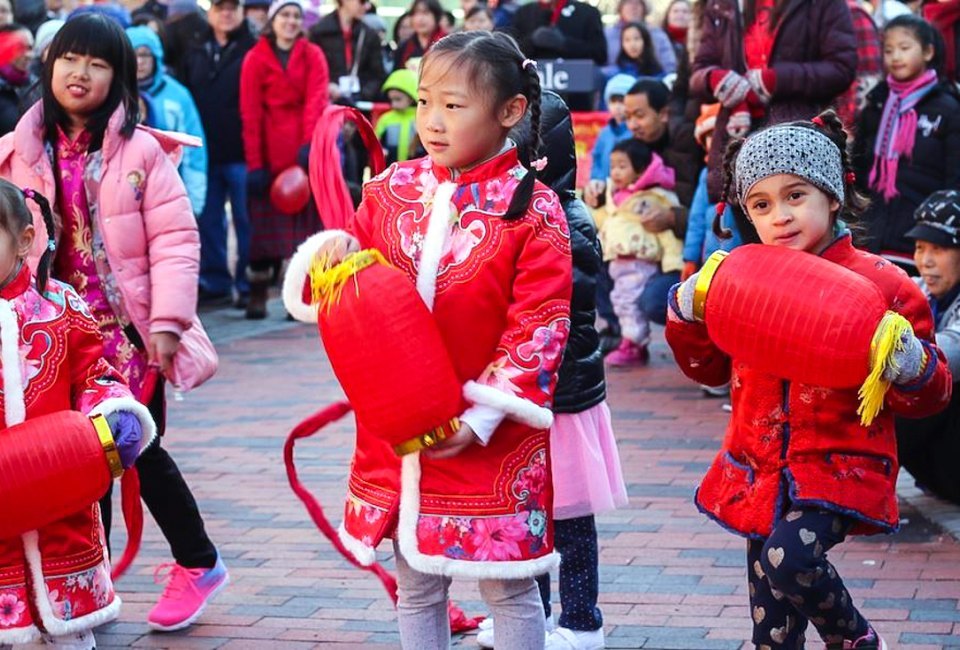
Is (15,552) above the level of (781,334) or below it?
below

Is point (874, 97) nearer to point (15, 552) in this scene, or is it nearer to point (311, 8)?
point (15, 552)

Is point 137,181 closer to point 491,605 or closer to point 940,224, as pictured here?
point 491,605

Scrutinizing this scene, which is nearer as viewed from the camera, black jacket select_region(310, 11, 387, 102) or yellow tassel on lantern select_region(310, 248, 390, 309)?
yellow tassel on lantern select_region(310, 248, 390, 309)

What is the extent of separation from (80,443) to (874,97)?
218 inches

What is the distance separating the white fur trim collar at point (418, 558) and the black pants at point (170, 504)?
1.58 meters

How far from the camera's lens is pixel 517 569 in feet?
12.0

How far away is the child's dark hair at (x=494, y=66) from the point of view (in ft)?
12.0

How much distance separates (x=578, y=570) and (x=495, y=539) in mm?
1010

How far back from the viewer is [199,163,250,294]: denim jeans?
40.1ft

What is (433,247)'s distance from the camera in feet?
12.0

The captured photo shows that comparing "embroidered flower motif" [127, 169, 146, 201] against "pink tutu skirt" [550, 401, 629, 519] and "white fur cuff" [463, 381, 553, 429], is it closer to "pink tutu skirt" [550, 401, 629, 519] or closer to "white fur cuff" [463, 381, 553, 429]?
"pink tutu skirt" [550, 401, 629, 519]

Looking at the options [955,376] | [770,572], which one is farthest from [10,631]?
[955,376]

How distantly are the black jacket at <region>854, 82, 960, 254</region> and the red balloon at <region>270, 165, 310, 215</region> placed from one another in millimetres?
4125

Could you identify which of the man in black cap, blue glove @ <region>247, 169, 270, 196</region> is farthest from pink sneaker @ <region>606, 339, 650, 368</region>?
the man in black cap
